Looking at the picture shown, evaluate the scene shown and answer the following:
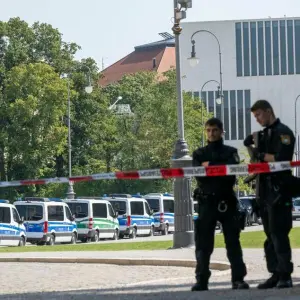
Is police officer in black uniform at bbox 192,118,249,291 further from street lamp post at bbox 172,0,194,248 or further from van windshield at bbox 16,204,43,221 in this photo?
van windshield at bbox 16,204,43,221

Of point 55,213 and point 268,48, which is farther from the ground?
point 268,48

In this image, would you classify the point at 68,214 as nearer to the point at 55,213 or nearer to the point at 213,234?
the point at 55,213

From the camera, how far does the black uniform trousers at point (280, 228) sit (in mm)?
10539

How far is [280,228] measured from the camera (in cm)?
1056

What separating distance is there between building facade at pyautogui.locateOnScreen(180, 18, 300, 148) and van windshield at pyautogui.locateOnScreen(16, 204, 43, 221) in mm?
→ 79180

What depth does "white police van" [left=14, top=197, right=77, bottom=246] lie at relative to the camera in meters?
40.4

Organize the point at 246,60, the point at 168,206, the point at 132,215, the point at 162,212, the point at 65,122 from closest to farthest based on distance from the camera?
1. the point at 132,215
2. the point at 162,212
3. the point at 168,206
4. the point at 65,122
5. the point at 246,60

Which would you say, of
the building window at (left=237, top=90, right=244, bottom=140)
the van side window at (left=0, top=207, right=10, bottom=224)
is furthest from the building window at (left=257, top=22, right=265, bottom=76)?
the van side window at (left=0, top=207, right=10, bottom=224)

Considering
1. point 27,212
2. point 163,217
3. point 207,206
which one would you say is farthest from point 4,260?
point 163,217

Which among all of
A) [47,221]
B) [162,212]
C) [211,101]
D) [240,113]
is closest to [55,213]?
[47,221]

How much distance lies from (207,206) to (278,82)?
111m

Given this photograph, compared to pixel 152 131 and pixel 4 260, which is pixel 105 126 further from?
pixel 4 260

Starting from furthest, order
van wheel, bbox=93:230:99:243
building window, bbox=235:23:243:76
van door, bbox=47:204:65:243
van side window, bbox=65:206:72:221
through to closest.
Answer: building window, bbox=235:23:243:76 → van wheel, bbox=93:230:99:243 → van side window, bbox=65:206:72:221 → van door, bbox=47:204:65:243

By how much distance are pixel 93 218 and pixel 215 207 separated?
111ft
